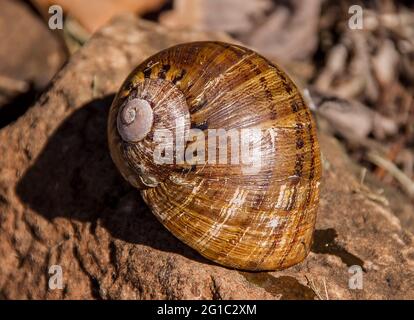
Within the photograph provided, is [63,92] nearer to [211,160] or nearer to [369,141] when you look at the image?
[211,160]

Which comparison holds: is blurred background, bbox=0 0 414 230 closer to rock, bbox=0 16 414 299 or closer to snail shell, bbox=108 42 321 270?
rock, bbox=0 16 414 299

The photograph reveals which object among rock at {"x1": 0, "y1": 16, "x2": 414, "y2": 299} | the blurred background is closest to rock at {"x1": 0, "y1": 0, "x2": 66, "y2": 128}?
the blurred background

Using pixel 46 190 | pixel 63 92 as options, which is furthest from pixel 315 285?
pixel 63 92

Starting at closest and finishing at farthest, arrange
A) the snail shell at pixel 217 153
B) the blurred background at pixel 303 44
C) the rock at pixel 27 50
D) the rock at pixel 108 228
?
the snail shell at pixel 217 153
the rock at pixel 108 228
the blurred background at pixel 303 44
the rock at pixel 27 50

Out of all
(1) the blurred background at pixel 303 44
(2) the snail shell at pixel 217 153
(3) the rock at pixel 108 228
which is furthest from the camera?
(1) the blurred background at pixel 303 44

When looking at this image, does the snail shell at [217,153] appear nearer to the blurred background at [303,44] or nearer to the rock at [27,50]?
the blurred background at [303,44]

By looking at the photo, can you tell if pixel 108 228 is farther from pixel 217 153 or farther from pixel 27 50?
pixel 27 50

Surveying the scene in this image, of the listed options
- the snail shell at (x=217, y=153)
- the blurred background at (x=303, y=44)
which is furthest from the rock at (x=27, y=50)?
the snail shell at (x=217, y=153)
